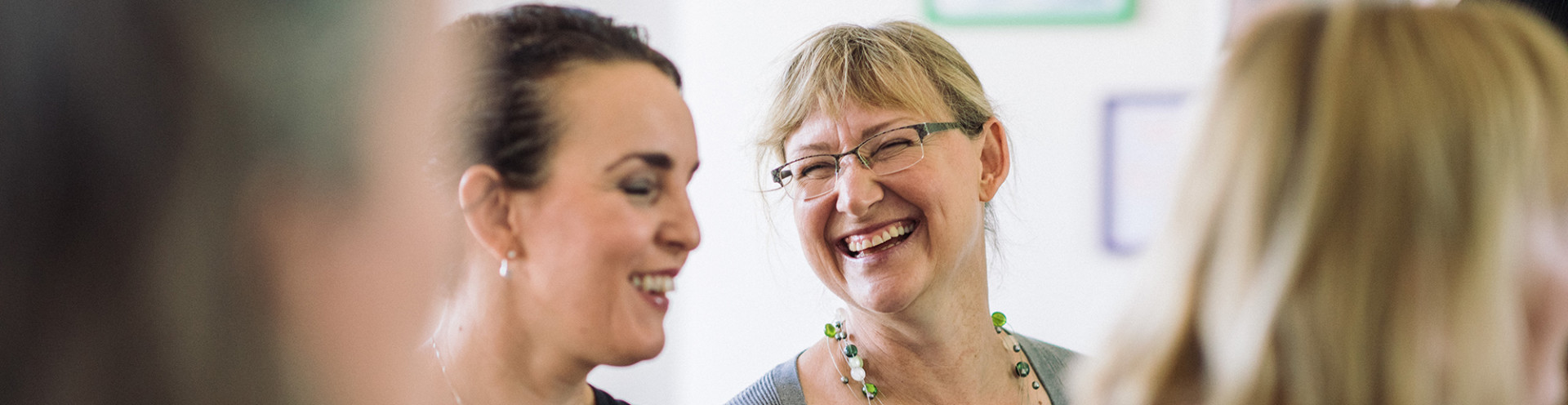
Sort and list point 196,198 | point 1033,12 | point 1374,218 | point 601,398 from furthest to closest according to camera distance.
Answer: point 1033,12
point 601,398
point 1374,218
point 196,198

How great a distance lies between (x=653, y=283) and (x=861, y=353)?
0.58 m

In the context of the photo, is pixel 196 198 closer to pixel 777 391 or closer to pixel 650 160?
pixel 650 160

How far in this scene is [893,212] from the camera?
1.10m

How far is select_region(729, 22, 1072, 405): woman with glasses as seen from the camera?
3.58ft

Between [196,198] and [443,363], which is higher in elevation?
Result: [196,198]

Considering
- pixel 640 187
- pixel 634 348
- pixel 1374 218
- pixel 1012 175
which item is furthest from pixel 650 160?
pixel 1012 175

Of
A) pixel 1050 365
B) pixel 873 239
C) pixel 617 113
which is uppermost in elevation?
pixel 617 113

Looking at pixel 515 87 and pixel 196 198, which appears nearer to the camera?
pixel 196 198

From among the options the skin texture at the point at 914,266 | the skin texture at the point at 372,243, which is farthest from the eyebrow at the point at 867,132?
the skin texture at the point at 372,243

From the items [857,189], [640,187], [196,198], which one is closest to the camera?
[196,198]

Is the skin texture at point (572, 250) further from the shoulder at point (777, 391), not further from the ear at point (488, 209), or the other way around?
the shoulder at point (777, 391)

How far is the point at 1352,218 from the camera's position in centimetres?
54

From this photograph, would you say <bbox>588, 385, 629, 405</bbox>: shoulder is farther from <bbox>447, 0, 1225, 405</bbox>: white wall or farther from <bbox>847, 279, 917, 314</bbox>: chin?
<bbox>447, 0, 1225, 405</bbox>: white wall

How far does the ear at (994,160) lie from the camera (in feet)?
4.00
